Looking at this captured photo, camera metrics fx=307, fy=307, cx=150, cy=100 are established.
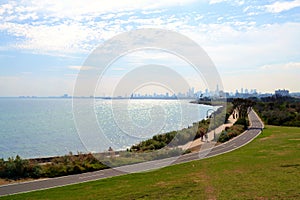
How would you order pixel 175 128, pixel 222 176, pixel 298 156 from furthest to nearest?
pixel 175 128
pixel 298 156
pixel 222 176

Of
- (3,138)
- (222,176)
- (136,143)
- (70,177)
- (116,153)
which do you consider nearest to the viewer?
(222,176)

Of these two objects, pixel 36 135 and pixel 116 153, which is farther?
pixel 36 135

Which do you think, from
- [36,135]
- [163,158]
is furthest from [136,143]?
[36,135]

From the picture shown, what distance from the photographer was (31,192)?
55.2ft

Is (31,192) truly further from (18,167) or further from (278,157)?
(278,157)

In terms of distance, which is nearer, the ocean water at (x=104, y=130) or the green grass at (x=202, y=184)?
the green grass at (x=202, y=184)

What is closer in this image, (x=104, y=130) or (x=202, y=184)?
(x=202, y=184)

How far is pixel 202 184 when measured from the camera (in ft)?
54.7

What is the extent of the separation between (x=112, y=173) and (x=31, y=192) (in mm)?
6169

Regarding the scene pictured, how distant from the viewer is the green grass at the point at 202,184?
14523 millimetres

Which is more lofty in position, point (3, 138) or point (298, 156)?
point (3, 138)

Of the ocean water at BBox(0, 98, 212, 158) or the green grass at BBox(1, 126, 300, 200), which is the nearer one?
the green grass at BBox(1, 126, 300, 200)

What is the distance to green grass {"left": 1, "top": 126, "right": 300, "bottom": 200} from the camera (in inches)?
572

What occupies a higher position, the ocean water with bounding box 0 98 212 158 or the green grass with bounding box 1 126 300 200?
the ocean water with bounding box 0 98 212 158
